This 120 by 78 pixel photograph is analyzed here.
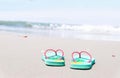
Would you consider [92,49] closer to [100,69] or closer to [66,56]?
[66,56]

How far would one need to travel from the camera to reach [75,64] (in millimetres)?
5824

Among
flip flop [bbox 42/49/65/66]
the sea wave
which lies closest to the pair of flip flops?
flip flop [bbox 42/49/65/66]

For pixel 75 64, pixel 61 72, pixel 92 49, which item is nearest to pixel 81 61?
pixel 75 64

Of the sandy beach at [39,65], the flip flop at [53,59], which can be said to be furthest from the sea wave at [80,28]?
the flip flop at [53,59]

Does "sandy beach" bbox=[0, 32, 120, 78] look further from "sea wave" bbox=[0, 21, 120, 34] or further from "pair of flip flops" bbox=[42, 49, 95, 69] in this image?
"sea wave" bbox=[0, 21, 120, 34]

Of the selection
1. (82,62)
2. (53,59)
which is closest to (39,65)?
(53,59)

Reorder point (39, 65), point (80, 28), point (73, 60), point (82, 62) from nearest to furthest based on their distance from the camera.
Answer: point (39, 65)
point (82, 62)
point (73, 60)
point (80, 28)

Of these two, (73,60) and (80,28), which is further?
(80,28)

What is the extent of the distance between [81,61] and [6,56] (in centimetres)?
151

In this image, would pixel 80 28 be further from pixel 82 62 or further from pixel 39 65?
pixel 39 65

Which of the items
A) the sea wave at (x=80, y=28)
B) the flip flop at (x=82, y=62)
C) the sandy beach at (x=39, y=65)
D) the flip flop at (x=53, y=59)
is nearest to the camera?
the sandy beach at (x=39, y=65)

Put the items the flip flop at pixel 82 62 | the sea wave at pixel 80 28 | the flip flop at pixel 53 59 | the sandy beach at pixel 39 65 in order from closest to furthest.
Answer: the sandy beach at pixel 39 65 < the flip flop at pixel 82 62 < the flip flop at pixel 53 59 < the sea wave at pixel 80 28

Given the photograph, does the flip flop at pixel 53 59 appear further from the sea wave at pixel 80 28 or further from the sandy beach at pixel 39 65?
the sea wave at pixel 80 28

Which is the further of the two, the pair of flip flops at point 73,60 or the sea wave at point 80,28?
the sea wave at point 80,28
